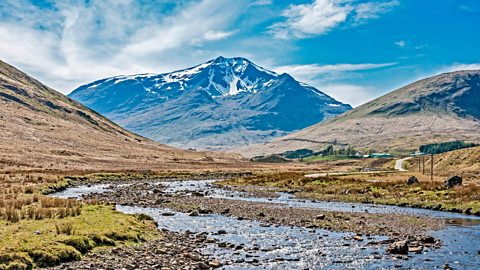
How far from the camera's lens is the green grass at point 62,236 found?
2256 centimetres

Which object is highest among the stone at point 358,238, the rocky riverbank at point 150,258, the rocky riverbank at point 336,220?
the rocky riverbank at point 336,220

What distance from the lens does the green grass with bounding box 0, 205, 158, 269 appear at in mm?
22562

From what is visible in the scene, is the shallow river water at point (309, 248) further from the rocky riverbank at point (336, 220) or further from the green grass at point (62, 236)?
the green grass at point (62, 236)

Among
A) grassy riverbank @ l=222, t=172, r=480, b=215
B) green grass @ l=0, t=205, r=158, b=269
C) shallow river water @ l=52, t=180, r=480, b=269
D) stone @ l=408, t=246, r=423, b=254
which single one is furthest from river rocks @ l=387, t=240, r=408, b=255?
grassy riverbank @ l=222, t=172, r=480, b=215

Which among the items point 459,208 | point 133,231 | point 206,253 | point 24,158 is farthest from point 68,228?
point 24,158

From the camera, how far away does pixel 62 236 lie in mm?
26453

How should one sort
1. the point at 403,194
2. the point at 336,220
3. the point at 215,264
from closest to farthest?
the point at 215,264
the point at 336,220
the point at 403,194

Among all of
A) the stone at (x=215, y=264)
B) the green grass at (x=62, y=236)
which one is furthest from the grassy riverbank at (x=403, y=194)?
the green grass at (x=62, y=236)

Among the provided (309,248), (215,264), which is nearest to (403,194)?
(309,248)

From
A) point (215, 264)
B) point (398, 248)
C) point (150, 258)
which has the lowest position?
point (215, 264)

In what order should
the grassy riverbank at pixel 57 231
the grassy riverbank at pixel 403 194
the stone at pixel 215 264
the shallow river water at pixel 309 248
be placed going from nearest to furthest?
the grassy riverbank at pixel 57 231 < the stone at pixel 215 264 < the shallow river water at pixel 309 248 < the grassy riverbank at pixel 403 194

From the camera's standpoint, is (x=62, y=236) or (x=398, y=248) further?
(x=398, y=248)

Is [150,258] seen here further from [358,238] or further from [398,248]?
[358,238]

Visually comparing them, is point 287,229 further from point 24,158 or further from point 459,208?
point 24,158
